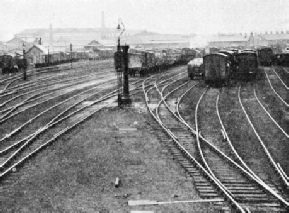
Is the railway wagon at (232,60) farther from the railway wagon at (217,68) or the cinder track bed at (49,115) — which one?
the cinder track bed at (49,115)

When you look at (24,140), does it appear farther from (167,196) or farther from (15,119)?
(167,196)

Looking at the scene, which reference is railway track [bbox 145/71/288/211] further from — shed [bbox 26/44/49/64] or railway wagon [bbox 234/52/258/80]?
shed [bbox 26/44/49/64]

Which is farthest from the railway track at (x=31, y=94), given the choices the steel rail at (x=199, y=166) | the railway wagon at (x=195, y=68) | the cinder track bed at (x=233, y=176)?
the cinder track bed at (x=233, y=176)

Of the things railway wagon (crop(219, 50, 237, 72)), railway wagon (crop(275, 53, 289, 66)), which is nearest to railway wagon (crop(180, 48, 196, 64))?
railway wagon (crop(275, 53, 289, 66))

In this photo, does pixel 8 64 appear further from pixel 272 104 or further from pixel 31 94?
pixel 272 104

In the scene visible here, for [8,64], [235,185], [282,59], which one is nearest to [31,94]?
[235,185]

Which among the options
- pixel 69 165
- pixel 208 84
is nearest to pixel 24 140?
pixel 69 165
